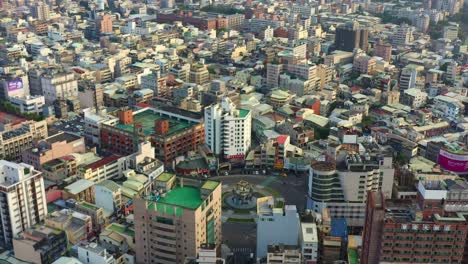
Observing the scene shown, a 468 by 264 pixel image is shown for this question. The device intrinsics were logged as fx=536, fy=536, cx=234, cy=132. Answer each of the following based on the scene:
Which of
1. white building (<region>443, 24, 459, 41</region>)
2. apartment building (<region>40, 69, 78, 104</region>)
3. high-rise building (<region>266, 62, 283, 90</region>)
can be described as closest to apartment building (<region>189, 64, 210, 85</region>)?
high-rise building (<region>266, 62, 283, 90</region>)

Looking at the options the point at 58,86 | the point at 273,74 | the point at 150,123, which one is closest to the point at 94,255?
the point at 150,123

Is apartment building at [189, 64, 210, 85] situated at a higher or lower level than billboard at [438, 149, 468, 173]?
higher

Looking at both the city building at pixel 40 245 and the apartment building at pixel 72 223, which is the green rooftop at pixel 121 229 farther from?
the city building at pixel 40 245

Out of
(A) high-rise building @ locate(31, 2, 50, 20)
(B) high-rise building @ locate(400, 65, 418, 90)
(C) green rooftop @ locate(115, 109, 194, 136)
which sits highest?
(A) high-rise building @ locate(31, 2, 50, 20)

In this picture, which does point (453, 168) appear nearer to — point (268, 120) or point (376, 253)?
point (268, 120)

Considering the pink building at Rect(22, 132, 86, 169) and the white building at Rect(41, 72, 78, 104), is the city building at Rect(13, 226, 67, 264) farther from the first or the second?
the white building at Rect(41, 72, 78, 104)

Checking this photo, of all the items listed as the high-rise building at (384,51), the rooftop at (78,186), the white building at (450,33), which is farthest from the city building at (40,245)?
the white building at (450,33)

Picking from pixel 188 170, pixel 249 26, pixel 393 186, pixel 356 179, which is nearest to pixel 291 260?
pixel 356 179
